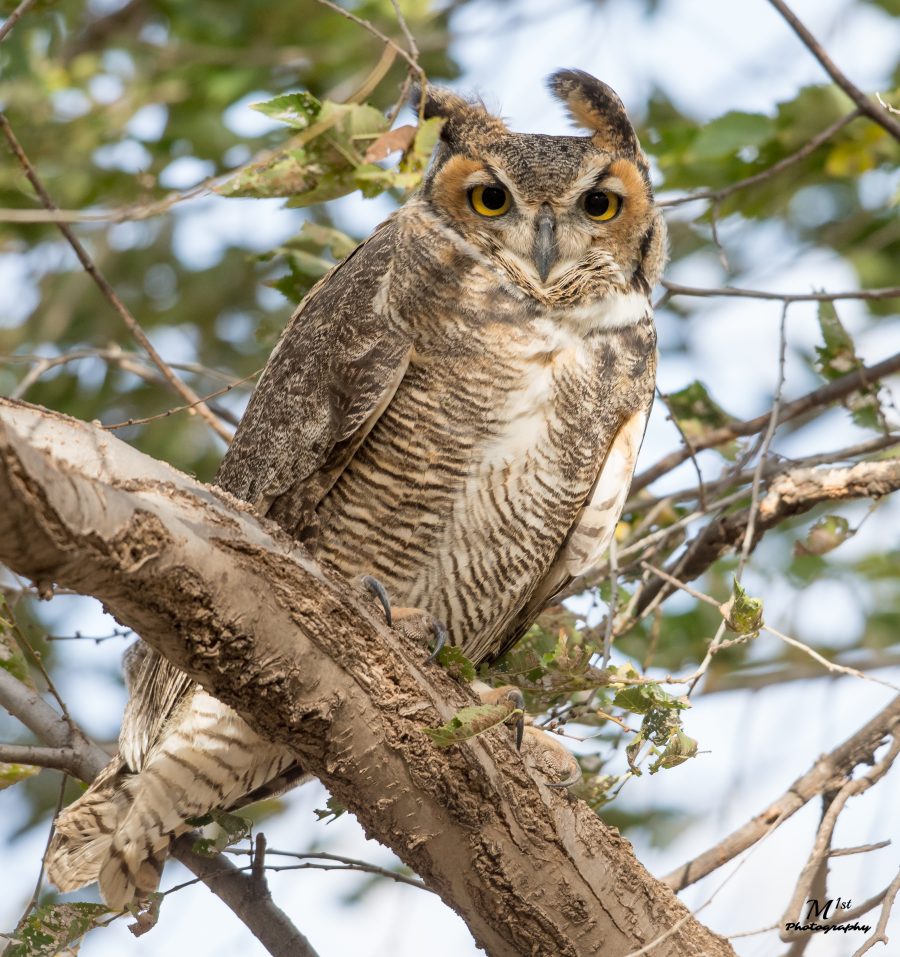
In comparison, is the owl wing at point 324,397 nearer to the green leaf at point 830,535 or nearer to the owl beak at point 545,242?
the owl beak at point 545,242

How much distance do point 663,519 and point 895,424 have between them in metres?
0.62

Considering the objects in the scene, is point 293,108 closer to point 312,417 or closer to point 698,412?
point 312,417

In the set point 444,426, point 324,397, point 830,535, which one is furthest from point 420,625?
point 830,535

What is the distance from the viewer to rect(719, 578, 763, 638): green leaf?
1845 millimetres

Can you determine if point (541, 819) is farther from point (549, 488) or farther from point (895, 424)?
point (895, 424)

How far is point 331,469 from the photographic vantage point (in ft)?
7.79

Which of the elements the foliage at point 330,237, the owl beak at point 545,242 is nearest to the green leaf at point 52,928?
the foliage at point 330,237

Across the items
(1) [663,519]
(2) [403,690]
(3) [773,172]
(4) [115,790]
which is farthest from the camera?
(1) [663,519]

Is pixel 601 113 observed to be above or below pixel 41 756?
above

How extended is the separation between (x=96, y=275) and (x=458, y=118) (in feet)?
2.85

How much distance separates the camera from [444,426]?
2.34 metres

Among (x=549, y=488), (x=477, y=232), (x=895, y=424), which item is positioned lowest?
(x=549, y=488)

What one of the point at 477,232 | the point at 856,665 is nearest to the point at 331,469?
the point at 477,232

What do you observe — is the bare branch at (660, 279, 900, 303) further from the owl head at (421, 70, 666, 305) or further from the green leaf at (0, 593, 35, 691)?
the green leaf at (0, 593, 35, 691)
